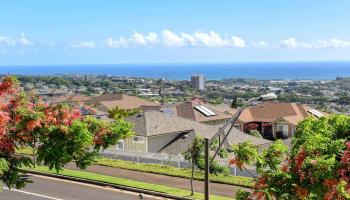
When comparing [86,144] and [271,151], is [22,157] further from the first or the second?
[271,151]

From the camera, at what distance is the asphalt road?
2708cm

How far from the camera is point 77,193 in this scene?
28.0 meters

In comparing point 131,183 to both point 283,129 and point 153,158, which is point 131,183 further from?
point 283,129

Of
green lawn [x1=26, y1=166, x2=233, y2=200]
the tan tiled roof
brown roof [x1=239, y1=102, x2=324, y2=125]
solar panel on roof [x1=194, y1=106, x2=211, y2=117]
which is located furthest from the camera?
brown roof [x1=239, y1=102, x2=324, y2=125]

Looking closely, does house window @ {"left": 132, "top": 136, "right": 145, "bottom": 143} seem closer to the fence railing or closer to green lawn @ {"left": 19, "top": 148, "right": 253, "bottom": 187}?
the fence railing

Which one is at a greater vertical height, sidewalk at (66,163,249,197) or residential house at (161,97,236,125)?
residential house at (161,97,236,125)

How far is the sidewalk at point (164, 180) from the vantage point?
2897 cm

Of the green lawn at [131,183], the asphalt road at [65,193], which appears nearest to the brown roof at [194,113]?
the green lawn at [131,183]

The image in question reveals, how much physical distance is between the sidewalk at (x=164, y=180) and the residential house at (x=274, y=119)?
28.9 meters

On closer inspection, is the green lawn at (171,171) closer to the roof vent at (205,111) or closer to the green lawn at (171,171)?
the green lawn at (171,171)

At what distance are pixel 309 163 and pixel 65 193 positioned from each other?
755 inches

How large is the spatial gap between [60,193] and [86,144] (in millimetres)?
14077

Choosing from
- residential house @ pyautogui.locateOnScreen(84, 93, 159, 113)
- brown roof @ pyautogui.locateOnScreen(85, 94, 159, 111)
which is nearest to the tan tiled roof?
residential house @ pyautogui.locateOnScreen(84, 93, 159, 113)

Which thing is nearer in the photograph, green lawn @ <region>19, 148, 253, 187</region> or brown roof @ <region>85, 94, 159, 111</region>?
green lawn @ <region>19, 148, 253, 187</region>
